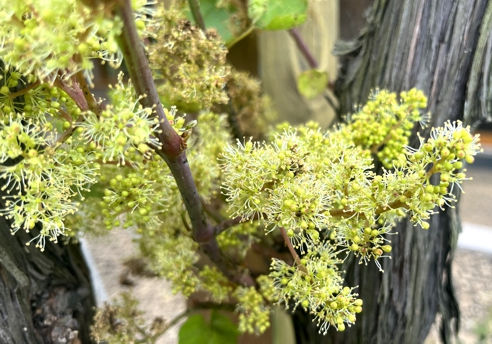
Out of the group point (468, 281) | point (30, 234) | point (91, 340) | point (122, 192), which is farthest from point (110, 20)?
point (468, 281)

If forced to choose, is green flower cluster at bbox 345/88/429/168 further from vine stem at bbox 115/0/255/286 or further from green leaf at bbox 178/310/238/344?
green leaf at bbox 178/310/238/344

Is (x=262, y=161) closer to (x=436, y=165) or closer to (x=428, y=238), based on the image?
(x=436, y=165)

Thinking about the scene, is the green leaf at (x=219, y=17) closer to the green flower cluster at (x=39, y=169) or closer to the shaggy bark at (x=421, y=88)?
the shaggy bark at (x=421, y=88)

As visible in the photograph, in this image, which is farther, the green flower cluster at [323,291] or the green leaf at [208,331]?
the green leaf at [208,331]

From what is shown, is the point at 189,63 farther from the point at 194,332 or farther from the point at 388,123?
the point at 194,332

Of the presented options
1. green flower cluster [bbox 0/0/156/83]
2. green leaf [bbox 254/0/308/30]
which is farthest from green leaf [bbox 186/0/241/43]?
green flower cluster [bbox 0/0/156/83]

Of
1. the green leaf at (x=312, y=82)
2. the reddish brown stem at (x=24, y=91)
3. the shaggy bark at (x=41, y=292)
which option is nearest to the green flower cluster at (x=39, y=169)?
the reddish brown stem at (x=24, y=91)
